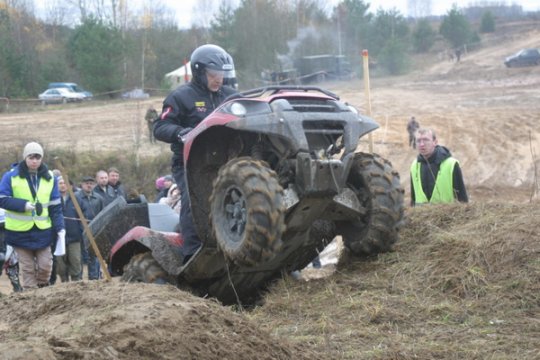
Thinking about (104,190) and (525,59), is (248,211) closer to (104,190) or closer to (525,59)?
(104,190)

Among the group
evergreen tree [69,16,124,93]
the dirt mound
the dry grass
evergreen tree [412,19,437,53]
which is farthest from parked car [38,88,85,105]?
the dirt mound

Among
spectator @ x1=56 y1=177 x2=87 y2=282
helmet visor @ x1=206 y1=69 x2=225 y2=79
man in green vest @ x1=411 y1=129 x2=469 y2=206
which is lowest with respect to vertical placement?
spectator @ x1=56 y1=177 x2=87 y2=282

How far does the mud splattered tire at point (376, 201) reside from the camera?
662 cm

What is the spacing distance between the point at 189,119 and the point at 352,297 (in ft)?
7.12

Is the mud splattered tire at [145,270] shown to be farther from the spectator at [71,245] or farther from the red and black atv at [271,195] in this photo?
the spectator at [71,245]

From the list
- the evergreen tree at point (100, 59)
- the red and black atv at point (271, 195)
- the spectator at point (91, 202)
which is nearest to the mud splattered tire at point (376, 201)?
the red and black atv at point (271, 195)

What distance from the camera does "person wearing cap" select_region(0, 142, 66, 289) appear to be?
9812 millimetres

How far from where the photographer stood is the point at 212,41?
6034 centimetres

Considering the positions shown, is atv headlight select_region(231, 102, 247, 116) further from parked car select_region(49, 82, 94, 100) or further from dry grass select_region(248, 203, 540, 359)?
parked car select_region(49, 82, 94, 100)

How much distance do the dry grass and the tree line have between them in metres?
42.5

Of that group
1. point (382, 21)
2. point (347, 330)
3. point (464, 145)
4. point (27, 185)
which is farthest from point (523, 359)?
point (382, 21)

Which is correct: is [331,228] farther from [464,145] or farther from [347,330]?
[464,145]

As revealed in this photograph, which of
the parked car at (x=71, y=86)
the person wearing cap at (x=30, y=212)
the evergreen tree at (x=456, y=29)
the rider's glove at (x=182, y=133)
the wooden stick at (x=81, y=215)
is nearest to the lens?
the wooden stick at (x=81, y=215)

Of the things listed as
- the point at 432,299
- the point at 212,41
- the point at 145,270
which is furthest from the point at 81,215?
the point at 212,41
